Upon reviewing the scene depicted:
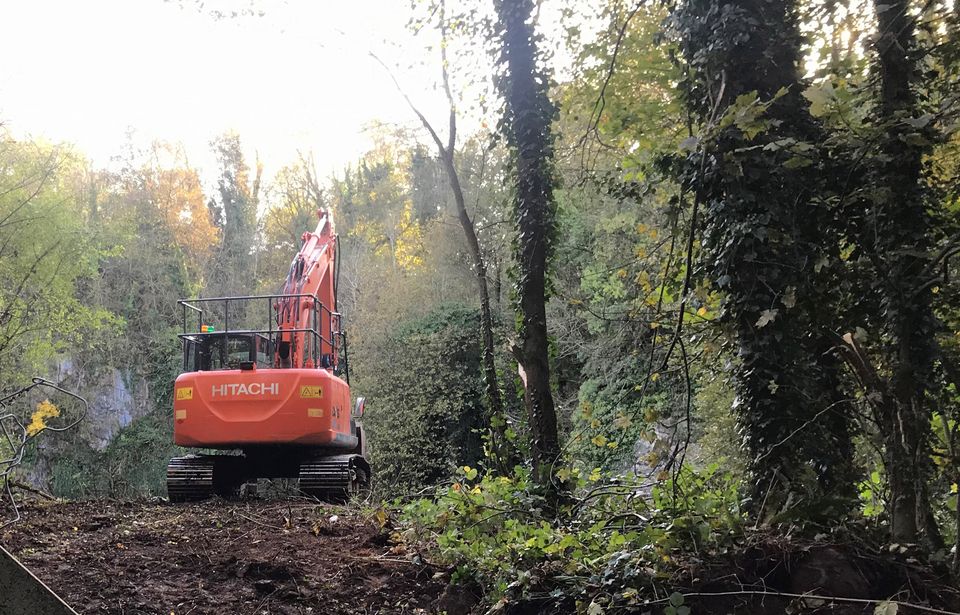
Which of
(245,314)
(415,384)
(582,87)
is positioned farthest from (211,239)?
(582,87)

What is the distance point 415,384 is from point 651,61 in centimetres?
1241

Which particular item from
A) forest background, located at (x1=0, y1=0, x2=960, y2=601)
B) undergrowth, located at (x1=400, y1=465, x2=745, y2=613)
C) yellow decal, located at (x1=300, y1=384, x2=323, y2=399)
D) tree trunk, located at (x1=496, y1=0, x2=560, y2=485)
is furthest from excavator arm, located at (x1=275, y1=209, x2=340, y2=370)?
undergrowth, located at (x1=400, y1=465, x2=745, y2=613)

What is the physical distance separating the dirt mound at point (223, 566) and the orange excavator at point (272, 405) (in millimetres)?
2897

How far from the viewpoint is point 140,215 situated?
28641 millimetres

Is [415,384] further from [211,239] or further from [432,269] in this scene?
[211,239]

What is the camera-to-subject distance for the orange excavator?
988 centimetres

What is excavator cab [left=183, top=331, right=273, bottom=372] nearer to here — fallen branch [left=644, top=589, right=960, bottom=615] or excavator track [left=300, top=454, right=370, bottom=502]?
excavator track [left=300, top=454, right=370, bottom=502]

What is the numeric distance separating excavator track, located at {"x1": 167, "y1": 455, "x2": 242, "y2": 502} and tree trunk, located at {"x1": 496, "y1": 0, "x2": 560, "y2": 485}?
213 inches

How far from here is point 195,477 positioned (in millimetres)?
10508

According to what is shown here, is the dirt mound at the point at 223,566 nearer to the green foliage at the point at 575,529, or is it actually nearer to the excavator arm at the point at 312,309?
the green foliage at the point at 575,529

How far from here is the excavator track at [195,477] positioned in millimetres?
10477

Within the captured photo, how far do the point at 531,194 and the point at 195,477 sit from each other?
6265 millimetres

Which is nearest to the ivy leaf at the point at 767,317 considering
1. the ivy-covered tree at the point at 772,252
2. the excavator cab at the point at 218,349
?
the ivy-covered tree at the point at 772,252

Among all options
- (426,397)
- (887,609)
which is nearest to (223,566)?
(887,609)
